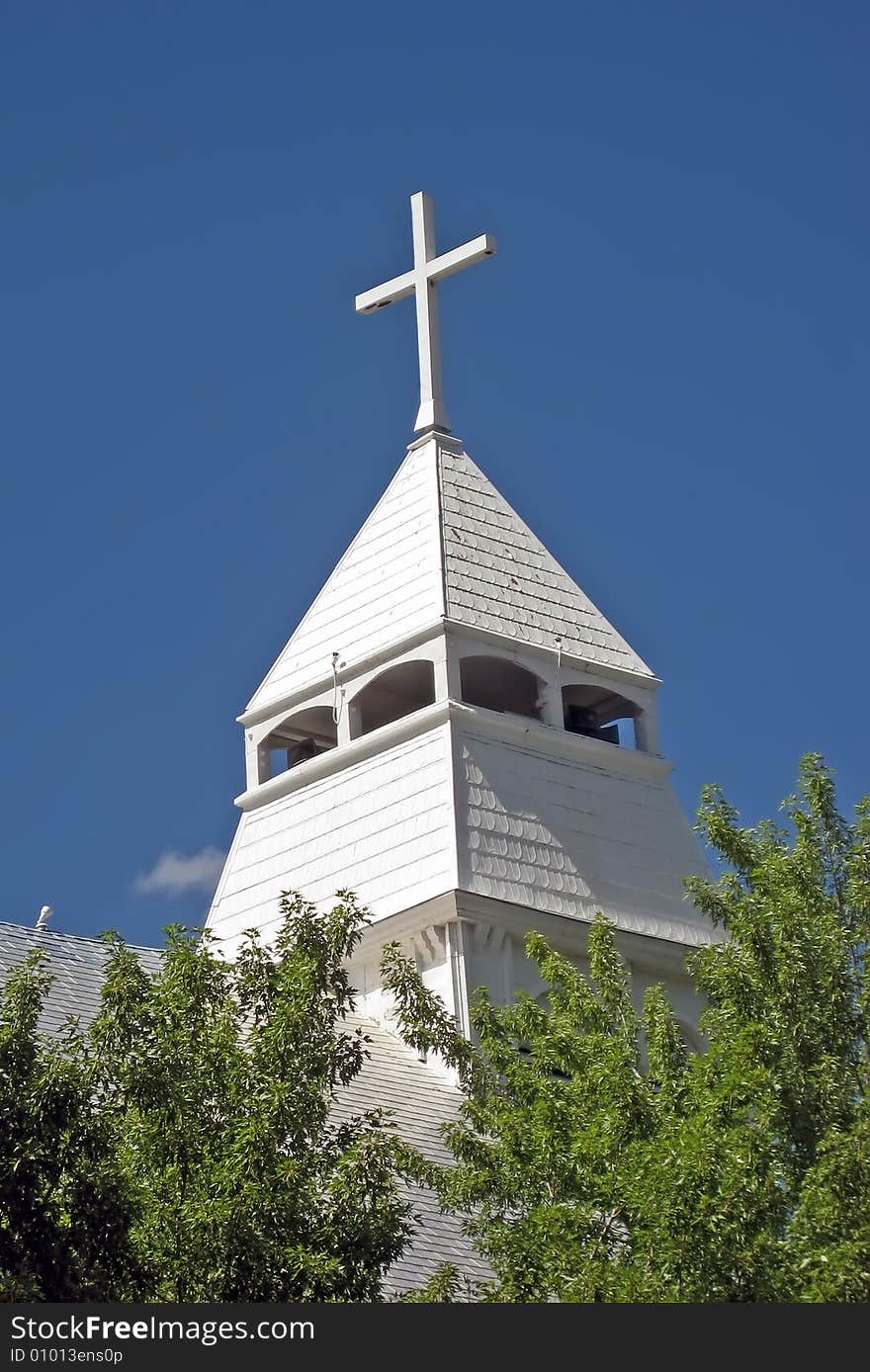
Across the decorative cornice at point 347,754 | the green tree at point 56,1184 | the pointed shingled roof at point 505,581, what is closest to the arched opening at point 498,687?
the pointed shingled roof at point 505,581

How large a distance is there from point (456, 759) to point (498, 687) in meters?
4.65

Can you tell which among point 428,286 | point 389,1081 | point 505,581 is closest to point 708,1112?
point 389,1081

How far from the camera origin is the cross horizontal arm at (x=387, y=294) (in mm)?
42219

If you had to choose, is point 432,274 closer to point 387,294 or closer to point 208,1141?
point 387,294

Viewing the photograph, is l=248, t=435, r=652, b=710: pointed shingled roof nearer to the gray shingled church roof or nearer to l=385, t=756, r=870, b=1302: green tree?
the gray shingled church roof

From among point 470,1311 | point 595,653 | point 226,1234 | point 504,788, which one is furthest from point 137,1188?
point 595,653

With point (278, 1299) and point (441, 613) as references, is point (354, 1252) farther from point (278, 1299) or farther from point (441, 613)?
point (441, 613)

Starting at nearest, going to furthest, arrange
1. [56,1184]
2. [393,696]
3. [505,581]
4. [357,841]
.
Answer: [56,1184] → [357,841] → [505,581] → [393,696]

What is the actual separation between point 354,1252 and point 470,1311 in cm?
383

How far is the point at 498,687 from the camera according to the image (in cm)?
4069

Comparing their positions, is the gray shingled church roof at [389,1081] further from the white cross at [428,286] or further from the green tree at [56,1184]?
the white cross at [428,286]

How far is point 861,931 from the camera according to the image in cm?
2344

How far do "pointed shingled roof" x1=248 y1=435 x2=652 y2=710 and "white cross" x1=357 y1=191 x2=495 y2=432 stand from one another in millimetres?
671

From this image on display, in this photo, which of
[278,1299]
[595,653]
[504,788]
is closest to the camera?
[278,1299]
